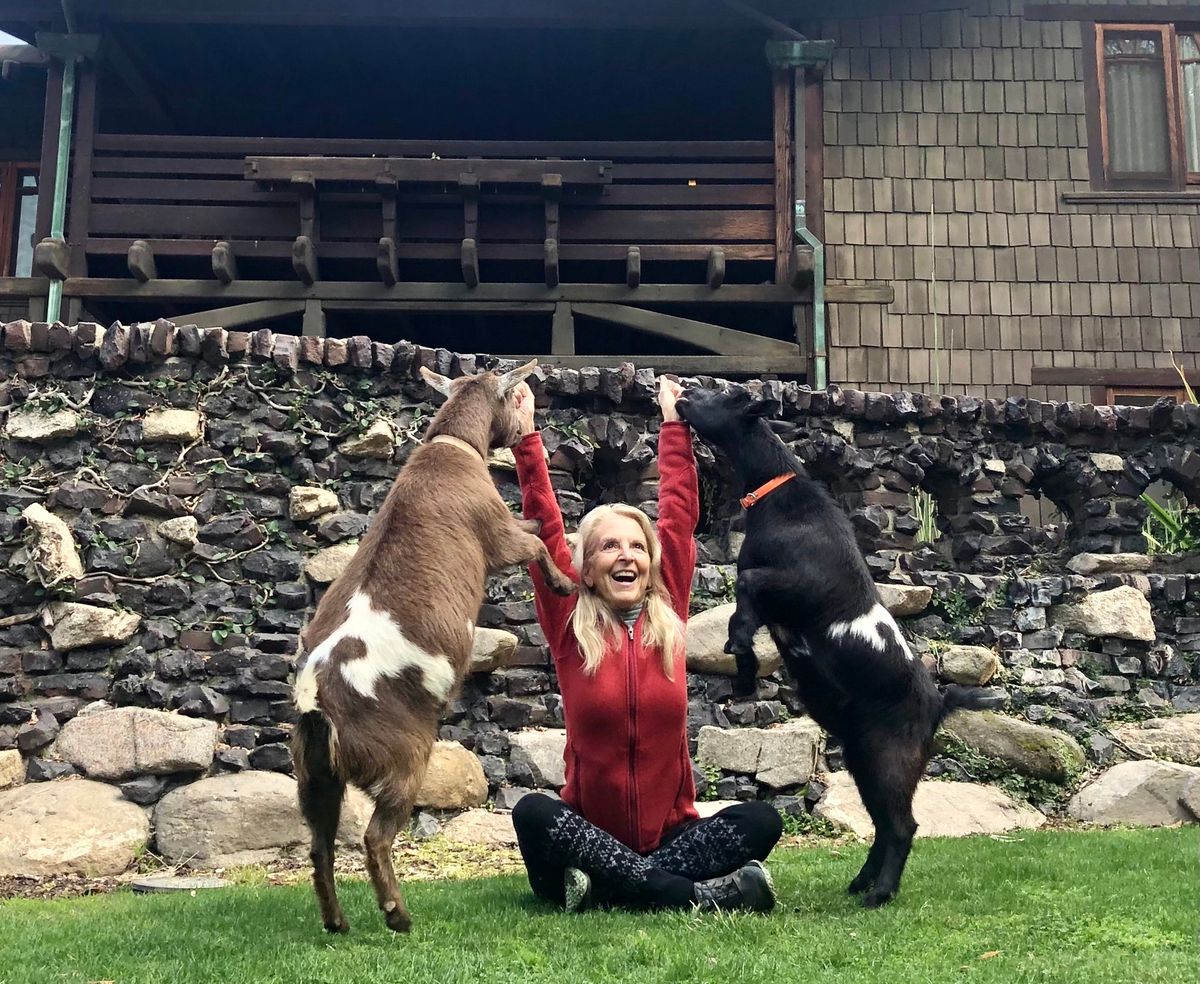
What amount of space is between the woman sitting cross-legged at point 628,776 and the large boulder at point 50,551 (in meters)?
3.31

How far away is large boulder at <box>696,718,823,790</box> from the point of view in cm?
664

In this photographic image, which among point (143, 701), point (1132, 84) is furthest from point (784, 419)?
point (1132, 84)

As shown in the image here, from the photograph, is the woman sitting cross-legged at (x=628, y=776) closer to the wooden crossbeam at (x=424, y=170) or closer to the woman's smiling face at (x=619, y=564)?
the woman's smiling face at (x=619, y=564)

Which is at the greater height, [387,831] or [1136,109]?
[1136,109]

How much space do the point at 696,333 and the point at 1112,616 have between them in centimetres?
472

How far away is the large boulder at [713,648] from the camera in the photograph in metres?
6.91

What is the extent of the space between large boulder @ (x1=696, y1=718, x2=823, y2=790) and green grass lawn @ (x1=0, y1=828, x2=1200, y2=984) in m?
1.67

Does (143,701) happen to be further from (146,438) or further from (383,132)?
(383,132)

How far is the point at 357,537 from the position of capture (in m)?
6.80

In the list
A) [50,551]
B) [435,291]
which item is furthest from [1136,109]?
[50,551]

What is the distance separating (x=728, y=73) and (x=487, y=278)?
3.73 metres

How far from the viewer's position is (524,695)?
6754 millimetres

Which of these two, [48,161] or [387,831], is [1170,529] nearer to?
[387,831]

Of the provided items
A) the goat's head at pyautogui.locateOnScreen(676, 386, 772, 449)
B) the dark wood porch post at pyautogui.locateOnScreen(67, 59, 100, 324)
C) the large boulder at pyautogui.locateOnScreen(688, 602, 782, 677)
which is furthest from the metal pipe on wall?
the goat's head at pyautogui.locateOnScreen(676, 386, 772, 449)
